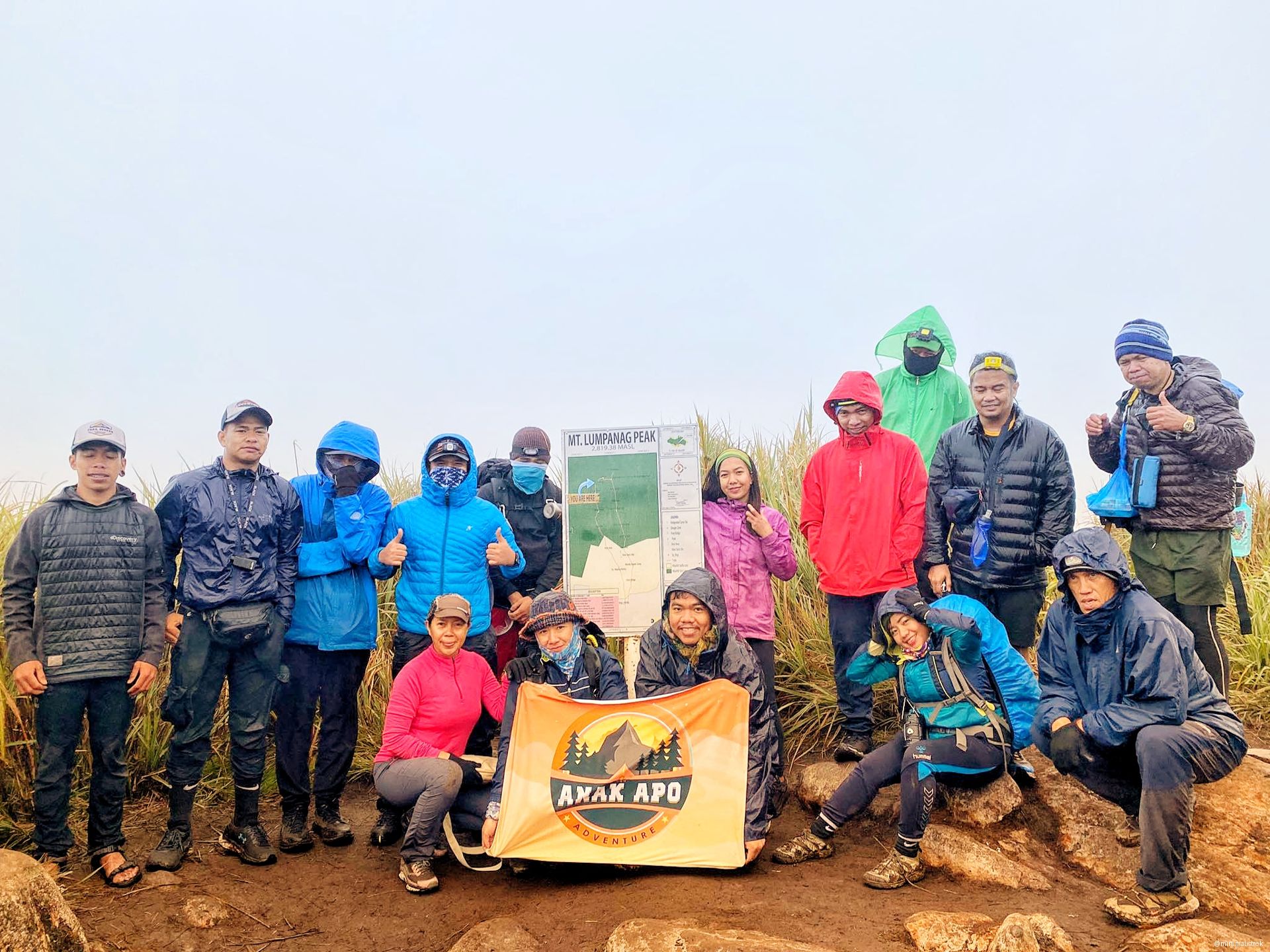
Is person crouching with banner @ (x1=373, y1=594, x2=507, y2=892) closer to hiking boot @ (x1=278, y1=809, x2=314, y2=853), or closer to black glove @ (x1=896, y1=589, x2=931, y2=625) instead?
hiking boot @ (x1=278, y1=809, x2=314, y2=853)

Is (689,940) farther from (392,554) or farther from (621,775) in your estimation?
(392,554)

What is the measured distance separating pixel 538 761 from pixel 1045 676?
2661mm

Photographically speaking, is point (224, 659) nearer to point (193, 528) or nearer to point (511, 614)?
point (193, 528)

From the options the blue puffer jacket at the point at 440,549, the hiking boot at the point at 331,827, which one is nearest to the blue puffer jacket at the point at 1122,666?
the blue puffer jacket at the point at 440,549

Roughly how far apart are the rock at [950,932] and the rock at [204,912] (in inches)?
125

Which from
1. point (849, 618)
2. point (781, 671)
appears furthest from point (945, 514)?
point (781, 671)

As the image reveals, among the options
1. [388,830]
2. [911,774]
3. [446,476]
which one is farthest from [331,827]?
[911,774]

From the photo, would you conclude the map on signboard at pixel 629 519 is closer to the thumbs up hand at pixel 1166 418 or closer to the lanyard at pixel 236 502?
the lanyard at pixel 236 502

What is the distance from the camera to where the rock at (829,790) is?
5074 mm

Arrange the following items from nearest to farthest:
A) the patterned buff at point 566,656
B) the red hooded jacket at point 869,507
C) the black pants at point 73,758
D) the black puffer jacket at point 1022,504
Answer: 1. the black pants at point 73,758
2. the patterned buff at point 566,656
3. the black puffer jacket at point 1022,504
4. the red hooded jacket at point 869,507

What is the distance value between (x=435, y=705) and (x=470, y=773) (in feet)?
1.34

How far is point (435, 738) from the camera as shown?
4.71 meters

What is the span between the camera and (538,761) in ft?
14.6

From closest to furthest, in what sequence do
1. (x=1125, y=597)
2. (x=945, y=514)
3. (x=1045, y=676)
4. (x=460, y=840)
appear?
(x=1125, y=597)
(x=1045, y=676)
(x=460, y=840)
(x=945, y=514)
